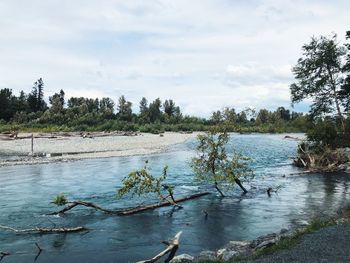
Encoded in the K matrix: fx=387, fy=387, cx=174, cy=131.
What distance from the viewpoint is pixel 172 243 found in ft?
48.1

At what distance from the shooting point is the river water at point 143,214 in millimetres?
16891

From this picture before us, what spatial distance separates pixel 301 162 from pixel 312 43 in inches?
578

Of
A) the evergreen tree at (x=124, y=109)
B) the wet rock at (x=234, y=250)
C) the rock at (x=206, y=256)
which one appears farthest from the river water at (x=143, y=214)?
the evergreen tree at (x=124, y=109)

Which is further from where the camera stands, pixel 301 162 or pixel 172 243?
pixel 301 162

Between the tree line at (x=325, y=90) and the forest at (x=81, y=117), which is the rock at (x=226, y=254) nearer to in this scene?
the tree line at (x=325, y=90)

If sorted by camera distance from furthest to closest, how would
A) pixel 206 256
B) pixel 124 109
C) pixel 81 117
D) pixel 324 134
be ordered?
1. pixel 124 109
2. pixel 81 117
3. pixel 324 134
4. pixel 206 256

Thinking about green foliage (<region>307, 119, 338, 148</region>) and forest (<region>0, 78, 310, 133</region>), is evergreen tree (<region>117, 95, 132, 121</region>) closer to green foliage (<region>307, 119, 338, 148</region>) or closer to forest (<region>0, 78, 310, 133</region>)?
forest (<region>0, 78, 310, 133</region>)

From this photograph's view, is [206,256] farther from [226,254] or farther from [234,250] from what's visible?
[234,250]

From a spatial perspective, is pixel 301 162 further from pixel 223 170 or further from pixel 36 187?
pixel 36 187

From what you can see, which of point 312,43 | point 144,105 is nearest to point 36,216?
point 312,43

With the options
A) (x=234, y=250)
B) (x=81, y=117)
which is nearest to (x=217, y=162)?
(x=234, y=250)

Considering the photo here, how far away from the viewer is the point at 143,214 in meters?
22.9

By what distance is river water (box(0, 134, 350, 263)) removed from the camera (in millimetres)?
16891

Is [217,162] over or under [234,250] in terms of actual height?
over
